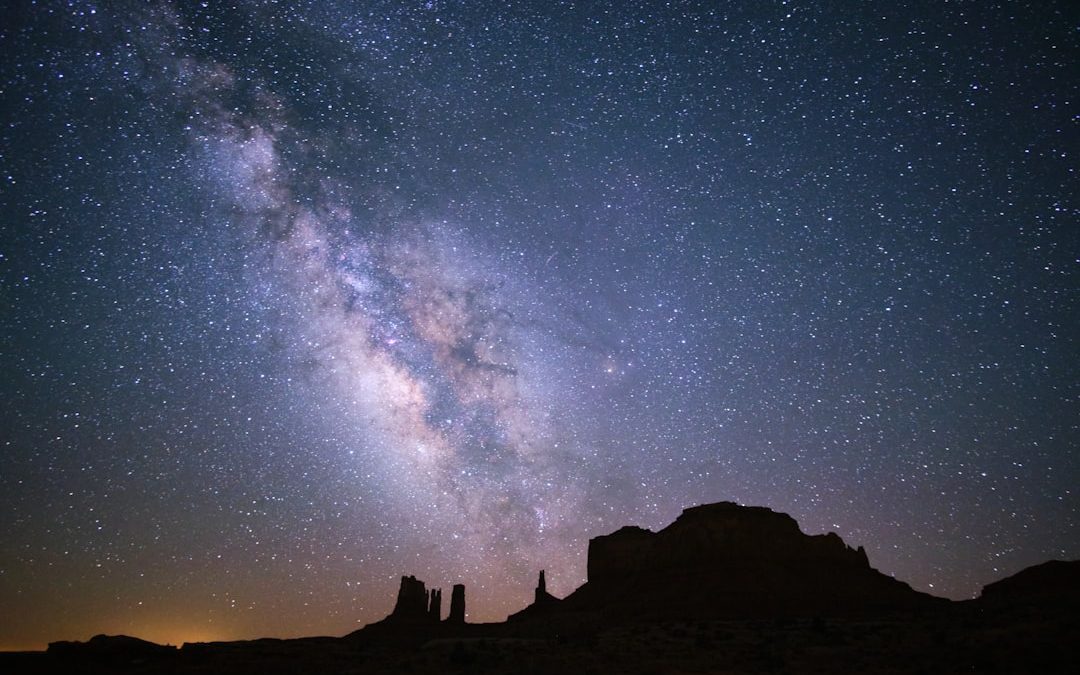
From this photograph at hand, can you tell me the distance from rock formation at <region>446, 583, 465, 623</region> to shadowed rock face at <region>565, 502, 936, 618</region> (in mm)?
14718

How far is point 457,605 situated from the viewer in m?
75.6

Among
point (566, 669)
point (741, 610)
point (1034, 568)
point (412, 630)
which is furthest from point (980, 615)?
point (412, 630)

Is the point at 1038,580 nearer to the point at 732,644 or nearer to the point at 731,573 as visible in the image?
the point at 731,573

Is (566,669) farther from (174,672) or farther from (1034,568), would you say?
(1034,568)

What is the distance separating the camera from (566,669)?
72.5 ft

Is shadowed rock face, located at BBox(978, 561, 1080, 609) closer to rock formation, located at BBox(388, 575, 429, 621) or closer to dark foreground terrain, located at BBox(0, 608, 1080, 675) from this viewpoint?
dark foreground terrain, located at BBox(0, 608, 1080, 675)

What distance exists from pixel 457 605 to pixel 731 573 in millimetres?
36508

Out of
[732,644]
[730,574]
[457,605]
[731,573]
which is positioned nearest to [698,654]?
[732,644]

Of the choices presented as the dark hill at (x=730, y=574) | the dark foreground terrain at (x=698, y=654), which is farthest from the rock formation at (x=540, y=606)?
the dark foreground terrain at (x=698, y=654)

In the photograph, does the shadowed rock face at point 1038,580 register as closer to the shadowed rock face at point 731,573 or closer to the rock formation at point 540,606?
the shadowed rock face at point 731,573

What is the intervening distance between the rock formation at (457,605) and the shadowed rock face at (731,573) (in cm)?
1472

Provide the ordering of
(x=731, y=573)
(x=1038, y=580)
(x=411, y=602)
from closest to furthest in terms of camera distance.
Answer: (x=1038, y=580) < (x=731, y=573) < (x=411, y=602)

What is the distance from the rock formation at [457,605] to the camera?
74531 mm

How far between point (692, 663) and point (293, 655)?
69.1ft
